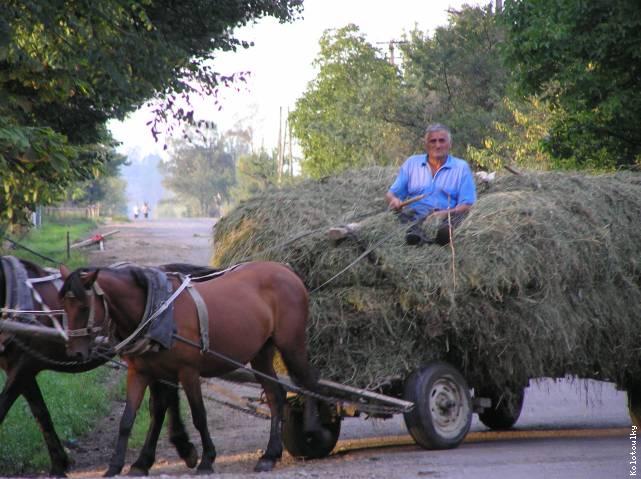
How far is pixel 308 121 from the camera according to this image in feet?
147

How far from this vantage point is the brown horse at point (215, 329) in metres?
8.21

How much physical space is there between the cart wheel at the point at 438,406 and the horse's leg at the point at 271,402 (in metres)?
1.02

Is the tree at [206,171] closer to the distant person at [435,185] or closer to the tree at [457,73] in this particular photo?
the tree at [457,73]

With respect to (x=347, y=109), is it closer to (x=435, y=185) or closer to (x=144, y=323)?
(x=435, y=185)

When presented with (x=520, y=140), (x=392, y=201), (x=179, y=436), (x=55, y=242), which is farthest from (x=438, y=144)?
(x=55, y=242)

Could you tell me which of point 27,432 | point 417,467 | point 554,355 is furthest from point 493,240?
point 27,432

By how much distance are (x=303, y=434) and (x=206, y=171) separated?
101542 mm

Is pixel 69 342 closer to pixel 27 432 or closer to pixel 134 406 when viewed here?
pixel 134 406

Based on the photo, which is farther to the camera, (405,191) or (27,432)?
(27,432)

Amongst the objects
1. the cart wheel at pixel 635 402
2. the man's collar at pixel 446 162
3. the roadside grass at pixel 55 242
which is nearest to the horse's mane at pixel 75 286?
the man's collar at pixel 446 162

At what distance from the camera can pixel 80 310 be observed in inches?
314

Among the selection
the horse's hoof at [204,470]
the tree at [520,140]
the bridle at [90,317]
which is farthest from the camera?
the tree at [520,140]

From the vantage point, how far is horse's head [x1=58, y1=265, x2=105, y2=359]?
7.91 m

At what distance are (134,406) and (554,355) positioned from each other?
11.6 ft
